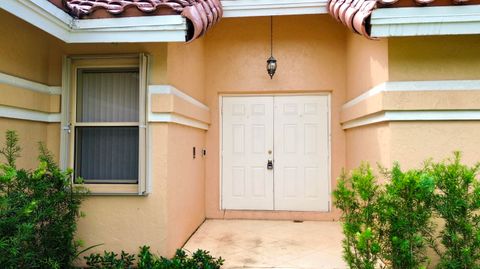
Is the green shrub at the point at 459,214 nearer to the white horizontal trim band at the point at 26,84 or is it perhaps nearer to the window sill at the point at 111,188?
the window sill at the point at 111,188

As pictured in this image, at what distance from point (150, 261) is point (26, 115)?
237 cm

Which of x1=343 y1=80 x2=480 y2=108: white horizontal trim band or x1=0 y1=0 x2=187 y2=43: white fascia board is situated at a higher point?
x1=0 y1=0 x2=187 y2=43: white fascia board

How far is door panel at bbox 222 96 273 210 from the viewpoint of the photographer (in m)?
6.83

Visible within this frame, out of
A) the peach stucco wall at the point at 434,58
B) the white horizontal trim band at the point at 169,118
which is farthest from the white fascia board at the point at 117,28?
the peach stucco wall at the point at 434,58

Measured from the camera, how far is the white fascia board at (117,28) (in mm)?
3874

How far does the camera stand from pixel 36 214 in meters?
3.61

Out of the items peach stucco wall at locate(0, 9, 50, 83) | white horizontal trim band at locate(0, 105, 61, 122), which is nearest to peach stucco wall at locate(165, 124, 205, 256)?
white horizontal trim band at locate(0, 105, 61, 122)

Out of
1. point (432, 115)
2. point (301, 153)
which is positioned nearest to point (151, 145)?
point (301, 153)

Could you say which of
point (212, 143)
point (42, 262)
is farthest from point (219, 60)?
point (42, 262)

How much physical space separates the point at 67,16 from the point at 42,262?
2688mm

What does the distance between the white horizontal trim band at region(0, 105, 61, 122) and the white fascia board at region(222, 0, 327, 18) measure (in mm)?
3061

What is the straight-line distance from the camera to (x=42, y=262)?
146 inches

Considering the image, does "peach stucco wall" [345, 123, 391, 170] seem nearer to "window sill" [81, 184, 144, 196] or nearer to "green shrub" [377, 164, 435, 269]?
"green shrub" [377, 164, 435, 269]

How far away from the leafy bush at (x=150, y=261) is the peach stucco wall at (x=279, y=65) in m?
2.40
